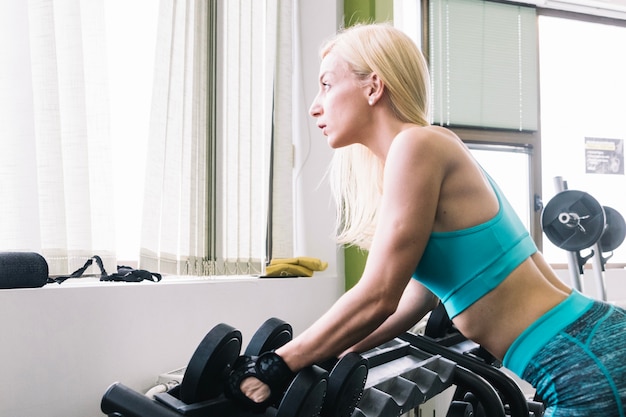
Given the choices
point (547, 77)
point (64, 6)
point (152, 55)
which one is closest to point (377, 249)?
point (64, 6)

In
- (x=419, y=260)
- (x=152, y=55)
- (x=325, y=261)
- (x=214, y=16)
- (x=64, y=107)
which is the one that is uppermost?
(x=214, y=16)

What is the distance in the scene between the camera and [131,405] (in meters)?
0.96

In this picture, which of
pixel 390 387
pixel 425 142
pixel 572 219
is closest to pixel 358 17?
pixel 572 219

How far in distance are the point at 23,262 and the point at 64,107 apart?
0.54 metres

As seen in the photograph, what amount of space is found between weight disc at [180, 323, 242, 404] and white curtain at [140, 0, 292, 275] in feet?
3.75

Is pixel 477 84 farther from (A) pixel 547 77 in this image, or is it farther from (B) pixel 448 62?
(A) pixel 547 77

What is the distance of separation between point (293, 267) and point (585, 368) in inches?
59.8

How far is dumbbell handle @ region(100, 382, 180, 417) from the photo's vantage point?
37.4 inches

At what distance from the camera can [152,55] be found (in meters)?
2.33

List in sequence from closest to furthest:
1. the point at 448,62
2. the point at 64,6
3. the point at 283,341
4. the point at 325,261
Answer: the point at 283,341 < the point at 64,6 < the point at 325,261 < the point at 448,62

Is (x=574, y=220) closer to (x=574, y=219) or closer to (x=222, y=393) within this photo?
(x=574, y=219)

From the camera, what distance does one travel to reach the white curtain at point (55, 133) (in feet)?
5.99

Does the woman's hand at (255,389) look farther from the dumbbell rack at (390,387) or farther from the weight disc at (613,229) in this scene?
the weight disc at (613,229)

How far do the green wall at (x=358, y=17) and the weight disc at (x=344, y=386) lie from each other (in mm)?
1618
